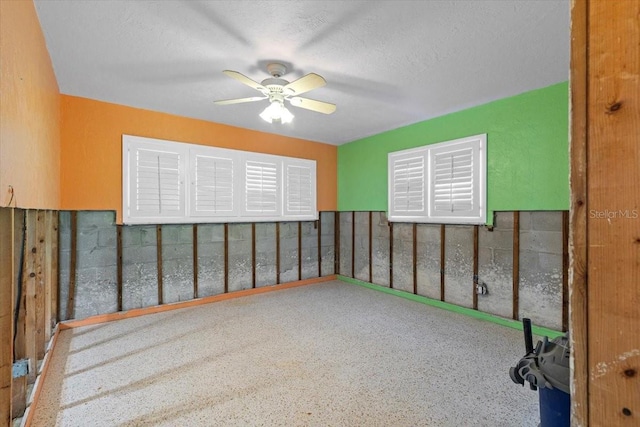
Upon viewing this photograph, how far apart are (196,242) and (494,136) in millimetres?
4111

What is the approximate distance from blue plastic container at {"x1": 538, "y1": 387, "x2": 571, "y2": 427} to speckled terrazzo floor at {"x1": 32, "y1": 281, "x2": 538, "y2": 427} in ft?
1.71

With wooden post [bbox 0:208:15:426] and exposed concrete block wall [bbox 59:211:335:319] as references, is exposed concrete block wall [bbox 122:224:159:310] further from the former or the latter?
wooden post [bbox 0:208:15:426]

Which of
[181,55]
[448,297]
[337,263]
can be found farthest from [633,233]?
[337,263]

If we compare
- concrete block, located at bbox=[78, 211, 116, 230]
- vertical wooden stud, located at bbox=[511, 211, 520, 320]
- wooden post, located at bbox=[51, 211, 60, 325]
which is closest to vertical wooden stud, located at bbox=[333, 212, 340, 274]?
vertical wooden stud, located at bbox=[511, 211, 520, 320]

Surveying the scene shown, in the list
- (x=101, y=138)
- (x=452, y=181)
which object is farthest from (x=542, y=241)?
(x=101, y=138)

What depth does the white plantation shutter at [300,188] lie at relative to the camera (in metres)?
5.25

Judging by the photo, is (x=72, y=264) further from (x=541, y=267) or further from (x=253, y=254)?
(x=541, y=267)

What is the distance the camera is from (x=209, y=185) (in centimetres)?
441

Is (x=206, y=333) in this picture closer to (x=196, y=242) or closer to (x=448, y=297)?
(x=196, y=242)

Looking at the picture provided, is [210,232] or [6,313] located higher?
[210,232]

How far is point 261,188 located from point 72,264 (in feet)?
8.41

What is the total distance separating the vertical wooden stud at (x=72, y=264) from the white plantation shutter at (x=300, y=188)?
9.24ft

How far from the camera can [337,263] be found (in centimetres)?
587

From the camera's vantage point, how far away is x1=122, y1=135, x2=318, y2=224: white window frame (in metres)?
3.82
